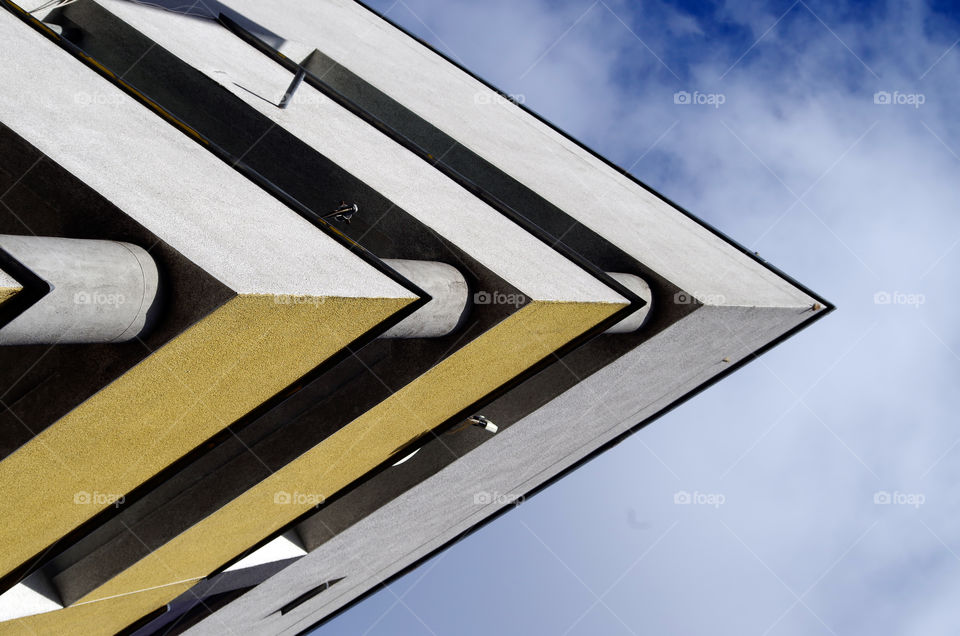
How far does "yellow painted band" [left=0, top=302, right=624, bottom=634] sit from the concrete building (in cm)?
6

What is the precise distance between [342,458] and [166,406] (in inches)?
157

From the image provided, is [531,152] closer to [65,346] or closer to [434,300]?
[434,300]

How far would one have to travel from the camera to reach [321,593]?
17.5 m

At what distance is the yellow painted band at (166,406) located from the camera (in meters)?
6.86

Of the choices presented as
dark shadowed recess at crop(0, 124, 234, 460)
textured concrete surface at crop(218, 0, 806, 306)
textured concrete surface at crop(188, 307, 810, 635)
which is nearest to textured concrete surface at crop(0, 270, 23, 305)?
dark shadowed recess at crop(0, 124, 234, 460)

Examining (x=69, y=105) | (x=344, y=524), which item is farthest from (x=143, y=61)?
(x=344, y=524)

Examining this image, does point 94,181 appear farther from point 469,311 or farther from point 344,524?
point 344,524

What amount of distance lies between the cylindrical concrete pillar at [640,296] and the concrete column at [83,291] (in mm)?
6818

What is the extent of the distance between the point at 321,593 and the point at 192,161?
12.2 m

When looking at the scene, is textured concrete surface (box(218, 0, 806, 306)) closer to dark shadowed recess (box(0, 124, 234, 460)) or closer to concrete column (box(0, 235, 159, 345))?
dark shadowed recess (box(0, 124, 234, 460))

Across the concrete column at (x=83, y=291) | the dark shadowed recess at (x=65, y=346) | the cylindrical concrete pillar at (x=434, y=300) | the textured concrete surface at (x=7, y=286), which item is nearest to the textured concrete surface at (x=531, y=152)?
the cylindrical concrete pillar at (x=434, y=300)

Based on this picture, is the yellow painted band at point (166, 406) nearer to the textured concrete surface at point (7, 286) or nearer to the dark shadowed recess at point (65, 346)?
the dark shadowed recess at point (65, 346)

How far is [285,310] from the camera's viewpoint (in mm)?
7043

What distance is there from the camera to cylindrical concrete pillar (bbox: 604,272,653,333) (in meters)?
11.6
